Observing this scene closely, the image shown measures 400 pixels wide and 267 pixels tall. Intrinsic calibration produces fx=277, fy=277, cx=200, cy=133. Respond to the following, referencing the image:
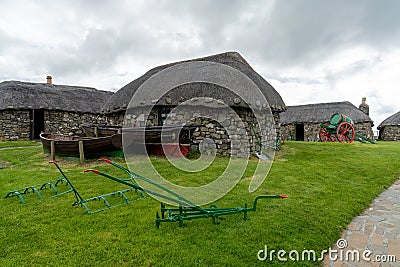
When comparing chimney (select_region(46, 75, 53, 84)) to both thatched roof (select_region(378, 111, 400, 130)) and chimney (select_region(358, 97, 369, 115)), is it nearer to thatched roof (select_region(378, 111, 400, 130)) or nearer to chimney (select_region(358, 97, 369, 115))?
chimney (select_region(358, 97, 369, 115))

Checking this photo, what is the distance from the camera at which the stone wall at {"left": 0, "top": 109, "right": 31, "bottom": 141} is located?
17987mm

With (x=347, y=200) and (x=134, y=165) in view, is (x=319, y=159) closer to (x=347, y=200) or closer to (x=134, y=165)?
(x=347, y=200)

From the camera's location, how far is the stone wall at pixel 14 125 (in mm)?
17987

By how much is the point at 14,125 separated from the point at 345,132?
2213cm

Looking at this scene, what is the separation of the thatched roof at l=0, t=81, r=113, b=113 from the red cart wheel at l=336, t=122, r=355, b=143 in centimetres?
1792

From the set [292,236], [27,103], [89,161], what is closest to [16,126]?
[27,103]

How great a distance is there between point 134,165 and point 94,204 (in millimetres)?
3511

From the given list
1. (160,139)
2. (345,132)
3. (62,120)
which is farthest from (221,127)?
(62,120)

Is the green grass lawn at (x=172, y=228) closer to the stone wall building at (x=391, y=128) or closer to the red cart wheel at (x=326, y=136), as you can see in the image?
the red cart wheel at (x=326, y=136)

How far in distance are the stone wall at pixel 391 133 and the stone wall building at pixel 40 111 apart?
27596 mm

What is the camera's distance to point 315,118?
85.6ft

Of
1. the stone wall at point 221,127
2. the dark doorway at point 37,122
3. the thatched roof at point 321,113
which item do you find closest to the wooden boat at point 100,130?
the stone wall at point 221,127

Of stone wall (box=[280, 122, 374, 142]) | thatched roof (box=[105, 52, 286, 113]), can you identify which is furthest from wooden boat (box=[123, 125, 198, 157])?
stone wall (box=[280, 122, 374, 142])

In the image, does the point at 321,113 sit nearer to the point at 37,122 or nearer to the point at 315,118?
the point at 315,118
